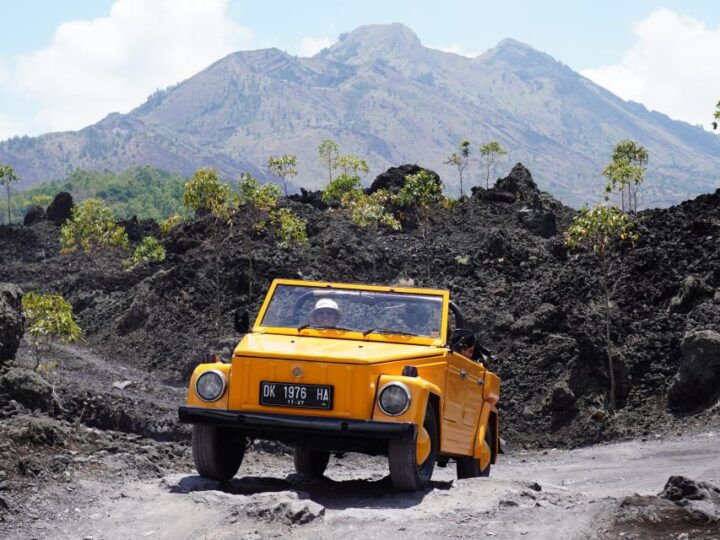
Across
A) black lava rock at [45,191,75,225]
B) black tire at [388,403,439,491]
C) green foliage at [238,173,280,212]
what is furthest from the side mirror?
black lava rock at [45,191,75,225]

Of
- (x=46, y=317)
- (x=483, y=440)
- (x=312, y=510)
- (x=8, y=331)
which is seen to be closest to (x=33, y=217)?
(x=46, y=317)

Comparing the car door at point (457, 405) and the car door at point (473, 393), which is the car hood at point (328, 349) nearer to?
the car door at point (457, 405)

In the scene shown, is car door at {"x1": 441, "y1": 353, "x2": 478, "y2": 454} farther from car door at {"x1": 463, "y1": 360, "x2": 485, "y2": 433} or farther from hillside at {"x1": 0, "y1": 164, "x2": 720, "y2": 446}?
hillside at {"x1": 0, "y1": 164, "x2": 720, "y2": 446}

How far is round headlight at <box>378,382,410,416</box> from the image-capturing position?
10.0 m

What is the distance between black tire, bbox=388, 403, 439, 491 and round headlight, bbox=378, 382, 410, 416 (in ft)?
1.09

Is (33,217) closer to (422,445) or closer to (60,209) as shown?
(60,209)

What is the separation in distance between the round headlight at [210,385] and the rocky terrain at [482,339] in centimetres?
94

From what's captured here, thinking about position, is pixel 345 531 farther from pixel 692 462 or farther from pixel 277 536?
pixel 692 462

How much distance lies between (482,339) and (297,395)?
21.1m

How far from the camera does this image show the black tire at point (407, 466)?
1012 centimetres

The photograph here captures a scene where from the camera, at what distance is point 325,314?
11.5 meters

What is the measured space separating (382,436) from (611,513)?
2.19 metres

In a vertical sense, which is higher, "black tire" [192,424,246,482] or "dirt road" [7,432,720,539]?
"black tire" [192,424,246,482]

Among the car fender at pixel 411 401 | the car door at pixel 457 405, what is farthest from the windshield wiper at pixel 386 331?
the car fender at pixel 411 401
